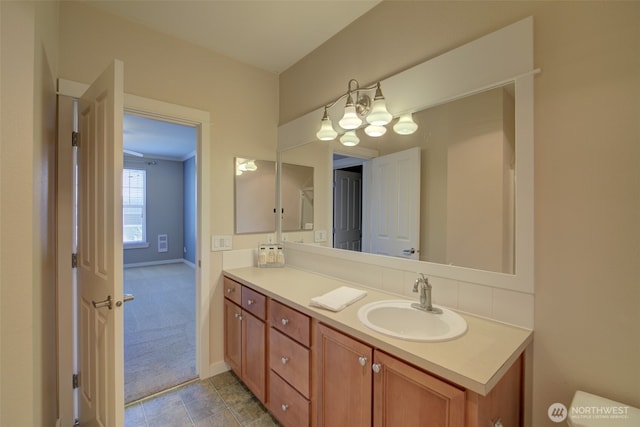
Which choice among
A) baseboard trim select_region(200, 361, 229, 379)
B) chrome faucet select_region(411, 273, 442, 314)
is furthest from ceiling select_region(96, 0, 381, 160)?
baseboard trim select_region(200, 361, 229, 379)

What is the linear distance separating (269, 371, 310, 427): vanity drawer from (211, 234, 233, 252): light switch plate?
1.03 m

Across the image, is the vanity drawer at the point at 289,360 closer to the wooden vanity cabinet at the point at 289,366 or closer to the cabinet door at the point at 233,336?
the wooden vanity cabinet at the point at 289,366

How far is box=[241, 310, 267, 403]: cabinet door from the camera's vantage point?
5.85 ft

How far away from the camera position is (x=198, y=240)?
2209 millimetres

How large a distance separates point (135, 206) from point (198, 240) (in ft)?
17.1

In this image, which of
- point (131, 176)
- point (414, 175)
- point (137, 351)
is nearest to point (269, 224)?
point (414, 175)

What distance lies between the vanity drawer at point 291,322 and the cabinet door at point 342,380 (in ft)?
0.33

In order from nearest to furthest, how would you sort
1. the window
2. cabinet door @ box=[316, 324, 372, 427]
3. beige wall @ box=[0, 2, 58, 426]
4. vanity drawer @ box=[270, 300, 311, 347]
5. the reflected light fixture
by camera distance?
beige wall @ box=[0, 2, 58, 426] → cabinet door @ box=[316, 324, 372, 427] → vanity drawer @ box=[270, 300, 311, 347] → the reflected light fixture → the window

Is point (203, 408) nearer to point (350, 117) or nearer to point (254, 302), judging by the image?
point (254, 302)

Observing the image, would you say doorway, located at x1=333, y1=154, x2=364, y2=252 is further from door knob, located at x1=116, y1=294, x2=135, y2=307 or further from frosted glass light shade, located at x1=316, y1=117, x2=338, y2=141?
door knob, located at x1=116, y1=294, x2=135, y2=307

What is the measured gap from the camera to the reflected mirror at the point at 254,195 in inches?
94.0

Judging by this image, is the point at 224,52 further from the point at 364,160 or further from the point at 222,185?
the point at 364,160

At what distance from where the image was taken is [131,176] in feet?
20.4

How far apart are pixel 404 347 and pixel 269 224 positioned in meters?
1.79
